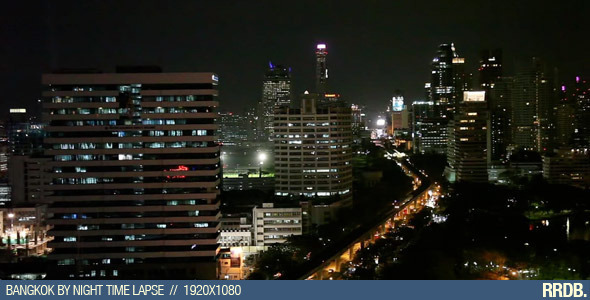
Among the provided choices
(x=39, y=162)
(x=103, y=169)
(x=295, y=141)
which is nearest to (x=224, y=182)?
(x=295, y=141)

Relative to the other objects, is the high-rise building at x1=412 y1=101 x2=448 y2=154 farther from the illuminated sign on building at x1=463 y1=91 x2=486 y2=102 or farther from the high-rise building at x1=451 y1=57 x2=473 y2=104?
the illuminated sign on building at x1=463 y1=91 x2=486 y2=102

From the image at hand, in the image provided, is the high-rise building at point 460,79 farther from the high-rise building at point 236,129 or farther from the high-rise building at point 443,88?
the high-rise building at point 236,129

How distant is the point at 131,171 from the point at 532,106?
18.6 m

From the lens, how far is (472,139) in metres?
16.4

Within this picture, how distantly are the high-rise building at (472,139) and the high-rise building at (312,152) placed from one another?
15.7 ft

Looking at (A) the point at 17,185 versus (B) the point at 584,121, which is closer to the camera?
(A) the point at 17,185

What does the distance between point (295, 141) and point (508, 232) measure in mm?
5195

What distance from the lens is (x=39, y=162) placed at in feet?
41.8

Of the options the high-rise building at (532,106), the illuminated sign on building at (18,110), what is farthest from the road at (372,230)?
the illuminated sign on building at (18,110)

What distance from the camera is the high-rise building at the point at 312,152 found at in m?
12.6

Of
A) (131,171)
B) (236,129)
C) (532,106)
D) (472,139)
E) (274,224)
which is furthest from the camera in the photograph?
(532,106)

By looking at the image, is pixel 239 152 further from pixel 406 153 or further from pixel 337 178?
pixel 406 153

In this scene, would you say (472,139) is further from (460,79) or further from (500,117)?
(460,79)

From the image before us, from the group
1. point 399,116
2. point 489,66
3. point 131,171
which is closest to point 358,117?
point 399,116
